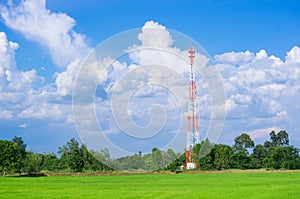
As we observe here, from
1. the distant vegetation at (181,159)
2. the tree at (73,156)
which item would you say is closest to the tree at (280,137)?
the distant vegetation at (181,159)

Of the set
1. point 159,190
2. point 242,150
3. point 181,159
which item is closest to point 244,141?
point 242,150

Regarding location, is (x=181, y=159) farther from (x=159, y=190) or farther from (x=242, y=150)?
(x=159, y=190)

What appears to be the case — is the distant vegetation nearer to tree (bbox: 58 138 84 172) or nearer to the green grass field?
tree (bbox: 58 138 84 172)

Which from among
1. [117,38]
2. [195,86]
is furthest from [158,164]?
[117,38]

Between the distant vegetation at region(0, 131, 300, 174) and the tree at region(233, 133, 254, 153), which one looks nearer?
the distant vegetation at region(0, 131, 300, 174)

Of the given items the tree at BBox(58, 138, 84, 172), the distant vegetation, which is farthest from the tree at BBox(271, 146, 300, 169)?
the tree at BBox(58, 138, 84, 172)

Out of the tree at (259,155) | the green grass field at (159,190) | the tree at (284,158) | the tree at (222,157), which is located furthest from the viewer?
the tree at (259,155)

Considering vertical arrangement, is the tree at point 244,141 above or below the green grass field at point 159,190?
above

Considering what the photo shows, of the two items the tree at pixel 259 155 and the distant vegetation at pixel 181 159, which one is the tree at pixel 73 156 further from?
the tree at pixel 259 155

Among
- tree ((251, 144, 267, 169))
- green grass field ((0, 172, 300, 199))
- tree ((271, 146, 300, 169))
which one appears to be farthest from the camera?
tree ((251, 144, 267, 169))

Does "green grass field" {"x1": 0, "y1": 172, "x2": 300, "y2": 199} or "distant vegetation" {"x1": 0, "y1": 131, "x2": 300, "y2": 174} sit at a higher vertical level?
"distant vegetation" {"x1": 0, "y1": 131, "x2": 300, "y2": 174}

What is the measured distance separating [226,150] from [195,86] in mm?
22982

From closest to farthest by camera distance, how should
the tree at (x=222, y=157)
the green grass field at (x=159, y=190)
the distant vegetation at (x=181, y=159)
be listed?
the green grass field at (x=159, y=190) → the distant vegetation at (x=181, y=159) → the tree at (x=222, y=157)

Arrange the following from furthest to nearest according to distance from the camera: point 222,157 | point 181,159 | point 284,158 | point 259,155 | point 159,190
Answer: point 259,155
point 284,158
point 222,157
point 181,159
point 159,190
